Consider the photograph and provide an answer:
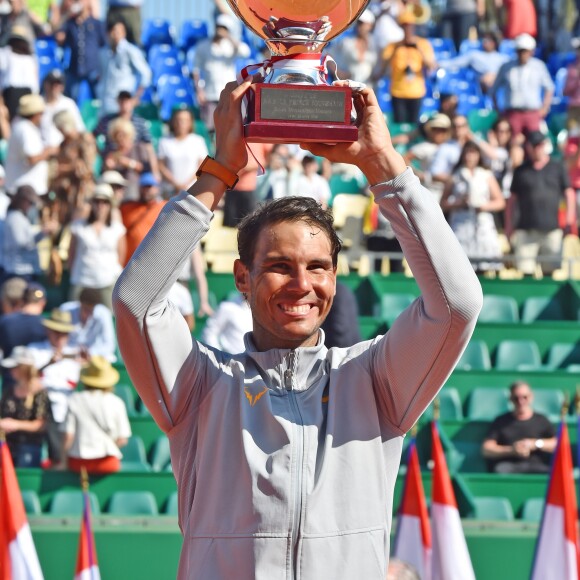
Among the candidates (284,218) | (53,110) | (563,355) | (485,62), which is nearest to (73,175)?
(53,110)

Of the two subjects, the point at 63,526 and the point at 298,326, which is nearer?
the point at 298,326

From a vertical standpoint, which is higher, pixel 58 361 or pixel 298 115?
pixel 298 115

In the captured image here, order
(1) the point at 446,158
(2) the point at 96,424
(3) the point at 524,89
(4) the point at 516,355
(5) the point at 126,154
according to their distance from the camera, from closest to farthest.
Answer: (2) the point at 96,424 < (4) the point at 516,355 < (5) the point at 126,154 < (1) the point at 446,158 < (3) the point at 524,89

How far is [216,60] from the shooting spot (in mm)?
14289

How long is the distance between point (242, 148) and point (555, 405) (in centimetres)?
696

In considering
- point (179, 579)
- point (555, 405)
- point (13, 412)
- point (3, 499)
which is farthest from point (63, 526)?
point (179, 579)

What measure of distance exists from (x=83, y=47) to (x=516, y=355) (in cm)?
671

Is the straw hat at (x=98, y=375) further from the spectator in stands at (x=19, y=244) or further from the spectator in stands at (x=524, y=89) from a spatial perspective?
the spectator in stands at (x=524, y=89)

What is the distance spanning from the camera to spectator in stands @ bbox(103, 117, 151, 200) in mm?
11194

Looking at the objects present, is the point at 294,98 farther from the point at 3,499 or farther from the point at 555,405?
the point at 555,405

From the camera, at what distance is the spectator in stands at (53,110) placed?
1194 centimetres

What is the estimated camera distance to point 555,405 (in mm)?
9539

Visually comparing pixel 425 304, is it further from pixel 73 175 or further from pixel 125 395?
pixel 73 175

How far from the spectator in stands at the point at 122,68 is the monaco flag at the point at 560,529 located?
25.1 ft
